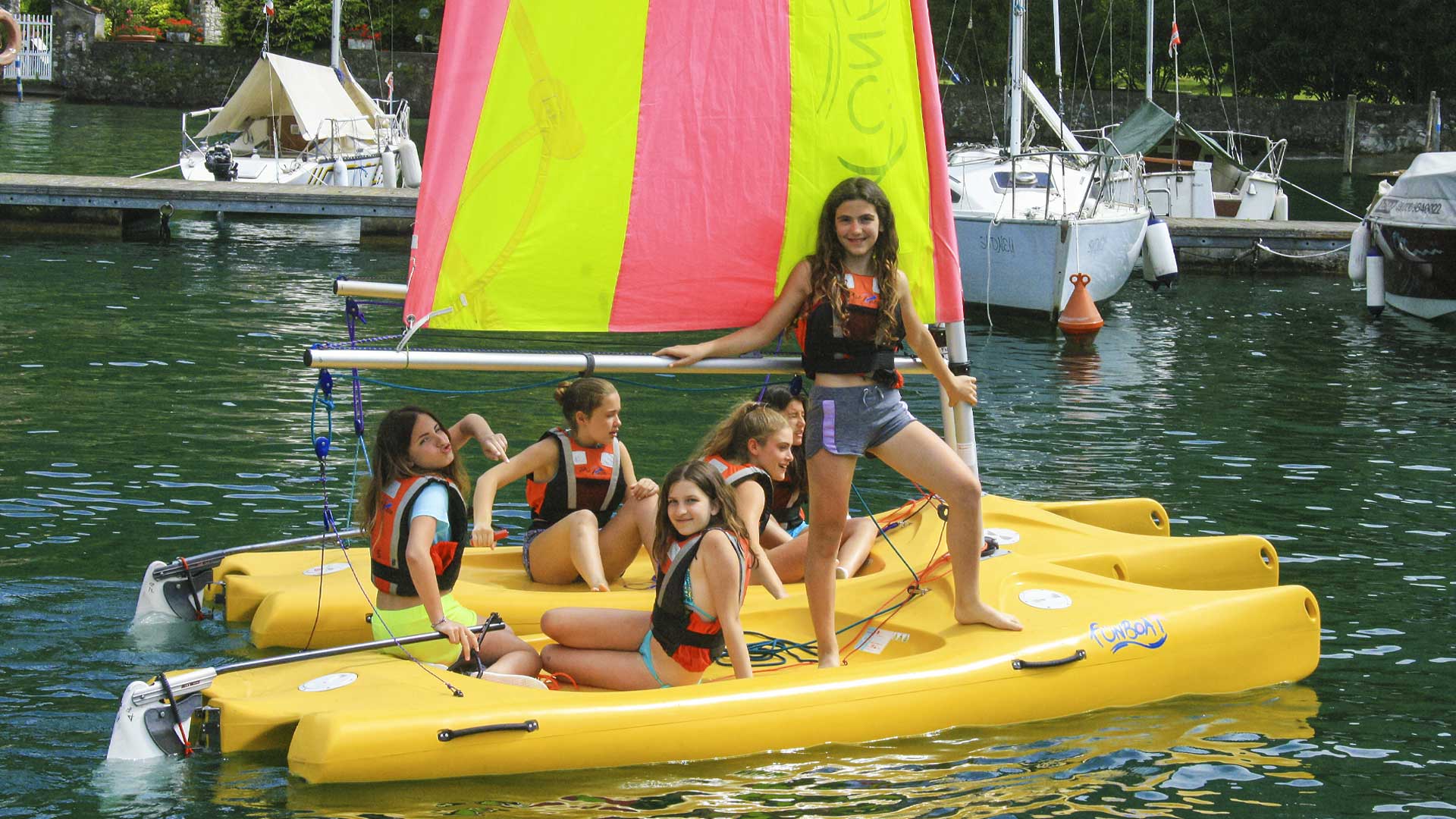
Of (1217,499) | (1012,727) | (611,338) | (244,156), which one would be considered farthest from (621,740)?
(244,156)

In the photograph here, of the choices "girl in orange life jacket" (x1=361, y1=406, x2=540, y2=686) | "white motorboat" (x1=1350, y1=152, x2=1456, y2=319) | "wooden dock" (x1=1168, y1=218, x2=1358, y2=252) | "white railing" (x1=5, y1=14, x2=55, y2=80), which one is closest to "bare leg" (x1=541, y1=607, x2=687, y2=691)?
"girl in orange life jacket" (x1=361, y1=406, x2=540, y2=686)

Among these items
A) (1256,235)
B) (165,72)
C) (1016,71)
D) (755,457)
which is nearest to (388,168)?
(1016,71)

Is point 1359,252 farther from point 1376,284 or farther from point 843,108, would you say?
point 843,108

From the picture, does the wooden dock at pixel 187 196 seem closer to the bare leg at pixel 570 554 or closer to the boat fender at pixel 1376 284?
the boat fender at pixel 1376 284

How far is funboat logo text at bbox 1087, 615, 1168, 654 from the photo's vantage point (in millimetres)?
6000

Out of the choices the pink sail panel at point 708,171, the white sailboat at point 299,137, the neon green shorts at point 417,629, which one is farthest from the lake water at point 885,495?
the white sailboat at point 299,137

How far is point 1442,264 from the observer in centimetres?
1762

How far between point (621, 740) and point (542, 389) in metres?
7.54

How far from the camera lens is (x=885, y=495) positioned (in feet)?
31.4

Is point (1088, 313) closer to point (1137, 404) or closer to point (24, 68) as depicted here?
point (1137, 404)

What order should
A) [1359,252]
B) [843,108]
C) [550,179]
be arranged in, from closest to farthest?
1. [550,179]
2. [843,108]
3. [1359,252]

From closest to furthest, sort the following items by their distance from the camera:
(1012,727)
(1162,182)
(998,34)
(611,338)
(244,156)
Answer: (1012,727) < (611,338) < (1162,182) < (244,156) < (998,34)

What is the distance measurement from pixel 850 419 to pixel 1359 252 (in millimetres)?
15653

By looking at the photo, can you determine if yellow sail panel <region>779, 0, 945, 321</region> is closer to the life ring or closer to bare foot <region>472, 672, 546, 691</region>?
bare foot <region>472, 672, 546, 691</region>
